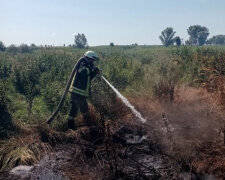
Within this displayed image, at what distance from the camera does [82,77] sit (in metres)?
6.35

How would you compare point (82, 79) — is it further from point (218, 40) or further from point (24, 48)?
point (218, 40)

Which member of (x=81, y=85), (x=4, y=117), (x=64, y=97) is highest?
(x=81, y=85)

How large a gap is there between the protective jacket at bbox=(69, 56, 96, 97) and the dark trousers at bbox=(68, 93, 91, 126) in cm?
17

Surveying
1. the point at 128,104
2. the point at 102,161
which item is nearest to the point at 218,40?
the point at 128,104

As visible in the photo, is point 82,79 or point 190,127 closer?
point 190,127

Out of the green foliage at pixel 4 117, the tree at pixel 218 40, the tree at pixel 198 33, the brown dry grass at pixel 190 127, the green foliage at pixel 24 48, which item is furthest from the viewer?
the tree at pixel 218 40

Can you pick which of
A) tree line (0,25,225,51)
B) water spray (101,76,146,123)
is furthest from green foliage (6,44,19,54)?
water spray (101,76,146,123)

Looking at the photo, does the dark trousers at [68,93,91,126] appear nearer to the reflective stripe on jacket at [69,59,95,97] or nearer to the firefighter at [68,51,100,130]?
the firefighter at [68,51,100,130]

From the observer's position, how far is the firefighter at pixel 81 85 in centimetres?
Result: 630

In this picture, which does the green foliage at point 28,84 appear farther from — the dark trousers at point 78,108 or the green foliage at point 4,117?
the dark trousers at point 78,108

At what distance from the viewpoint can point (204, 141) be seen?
5262 mm

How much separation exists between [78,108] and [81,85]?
63 centimetres

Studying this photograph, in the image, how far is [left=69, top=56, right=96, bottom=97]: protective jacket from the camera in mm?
6312

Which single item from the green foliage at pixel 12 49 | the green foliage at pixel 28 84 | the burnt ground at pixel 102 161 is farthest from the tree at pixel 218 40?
the burnt ground at pixel 102 161
